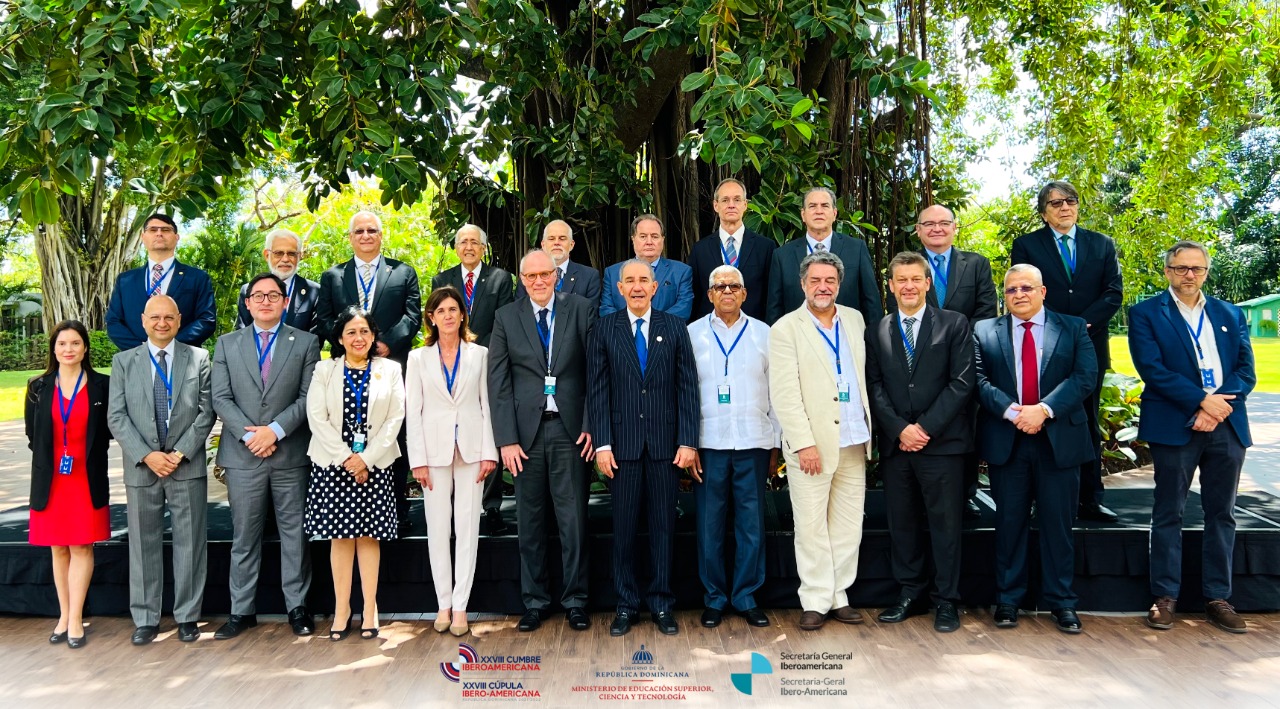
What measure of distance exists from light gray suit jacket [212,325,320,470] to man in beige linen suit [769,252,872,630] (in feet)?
6.62

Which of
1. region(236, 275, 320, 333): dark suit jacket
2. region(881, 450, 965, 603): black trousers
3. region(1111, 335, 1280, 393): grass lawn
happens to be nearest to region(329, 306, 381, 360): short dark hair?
region(236, 275, 320, 333): dark suit jacket

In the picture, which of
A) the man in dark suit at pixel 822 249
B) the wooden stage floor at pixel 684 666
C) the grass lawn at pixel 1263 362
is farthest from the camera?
the grass lawn at pixel 1263 362

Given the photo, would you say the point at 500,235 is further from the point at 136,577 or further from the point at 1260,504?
the point at 1260,504

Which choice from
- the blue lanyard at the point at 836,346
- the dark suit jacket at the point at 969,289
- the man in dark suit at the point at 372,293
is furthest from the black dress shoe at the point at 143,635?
the dark suit jacket at the point at 969,289

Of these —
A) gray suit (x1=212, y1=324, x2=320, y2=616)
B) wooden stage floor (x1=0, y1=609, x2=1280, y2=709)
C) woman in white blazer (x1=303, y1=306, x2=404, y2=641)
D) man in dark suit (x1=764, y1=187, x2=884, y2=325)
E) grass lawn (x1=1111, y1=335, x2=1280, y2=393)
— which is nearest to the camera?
wooden stage floor (x1=0, y1=609, x2=1280, y2=709)

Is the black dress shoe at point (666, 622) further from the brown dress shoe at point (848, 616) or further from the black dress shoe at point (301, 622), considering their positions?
the black dress shoe at point (301, 622)

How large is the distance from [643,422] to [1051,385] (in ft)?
5.50

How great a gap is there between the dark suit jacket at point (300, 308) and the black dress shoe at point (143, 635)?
4.56ft

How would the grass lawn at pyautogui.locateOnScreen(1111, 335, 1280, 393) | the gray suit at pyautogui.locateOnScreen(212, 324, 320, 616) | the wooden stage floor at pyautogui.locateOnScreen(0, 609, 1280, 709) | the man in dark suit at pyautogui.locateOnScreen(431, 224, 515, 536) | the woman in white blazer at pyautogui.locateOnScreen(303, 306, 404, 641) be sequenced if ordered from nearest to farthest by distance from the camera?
1. the wooden stage floor at pyautogui.locateOnScreen(0, 609, 1280, 709)
2. the woman in white blazer at pyautogui.locateOnScreen(303, 306, 404, 641)
3. the gray suit at pyautogui.locateOnScreen(212, 324, 320, 616)
4. the man in dark suit at pyautogui.locateOnScreen(431, 224, 515, 536)
5. the grass lawn at pyautogui.locateOnScreen(1111, 335, 1280, 393)

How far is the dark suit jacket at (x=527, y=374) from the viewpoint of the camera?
3.74 meters

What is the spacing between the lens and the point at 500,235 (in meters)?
6.14

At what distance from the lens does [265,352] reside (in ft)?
12.7

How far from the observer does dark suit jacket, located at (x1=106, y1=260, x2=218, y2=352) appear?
163 inches

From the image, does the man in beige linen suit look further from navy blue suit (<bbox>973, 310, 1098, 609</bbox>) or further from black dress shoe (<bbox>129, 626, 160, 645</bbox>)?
black dress shoe (<bbox>129, 626, 160, 645</bbox>)
